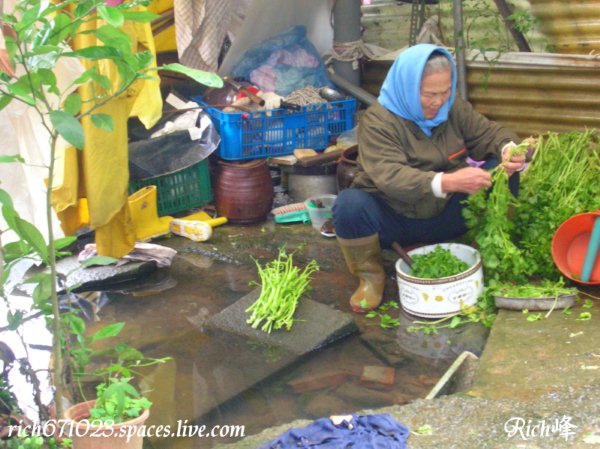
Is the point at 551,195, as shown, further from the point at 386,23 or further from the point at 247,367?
the point at 386,23

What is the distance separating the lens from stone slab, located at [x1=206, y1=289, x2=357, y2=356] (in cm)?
451

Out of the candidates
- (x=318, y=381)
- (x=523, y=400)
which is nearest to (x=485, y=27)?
(x=318, y=381)

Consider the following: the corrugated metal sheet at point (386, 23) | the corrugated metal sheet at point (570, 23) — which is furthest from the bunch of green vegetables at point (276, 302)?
the corrugated metal sheet at point (386, 23)

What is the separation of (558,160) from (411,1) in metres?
2.77

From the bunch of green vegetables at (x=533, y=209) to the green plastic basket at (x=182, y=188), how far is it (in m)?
2.67

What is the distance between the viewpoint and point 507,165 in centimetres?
462

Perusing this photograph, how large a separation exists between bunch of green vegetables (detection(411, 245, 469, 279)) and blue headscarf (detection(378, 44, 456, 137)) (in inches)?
28.9

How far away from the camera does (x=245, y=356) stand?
4.49 meters

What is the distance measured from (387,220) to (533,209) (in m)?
0.87

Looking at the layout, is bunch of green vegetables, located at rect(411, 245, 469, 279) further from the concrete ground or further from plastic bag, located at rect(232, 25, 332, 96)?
plastic bag, located at rect(232, 25, 332, 96)

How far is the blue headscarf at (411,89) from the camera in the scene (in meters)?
4.57

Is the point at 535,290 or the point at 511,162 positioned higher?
the point at 511,162

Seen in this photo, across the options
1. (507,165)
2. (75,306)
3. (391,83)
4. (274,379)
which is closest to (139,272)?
(75,306)

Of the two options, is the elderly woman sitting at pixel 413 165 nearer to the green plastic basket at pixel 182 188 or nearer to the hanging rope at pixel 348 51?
the green plastic basket at pixel 182 188
